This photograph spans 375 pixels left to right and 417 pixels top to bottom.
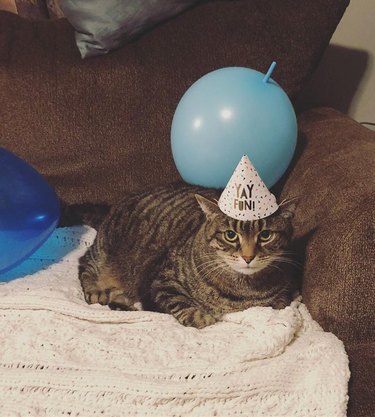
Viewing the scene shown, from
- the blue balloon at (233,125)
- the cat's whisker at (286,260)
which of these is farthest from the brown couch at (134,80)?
the cat's whisker at (286,260)

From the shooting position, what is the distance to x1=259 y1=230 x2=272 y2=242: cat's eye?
1168 mm

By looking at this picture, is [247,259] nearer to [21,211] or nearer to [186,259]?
[186,259]

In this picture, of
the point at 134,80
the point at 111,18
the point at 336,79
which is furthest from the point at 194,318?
the point at 336,79

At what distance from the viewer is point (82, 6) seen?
1436 mm

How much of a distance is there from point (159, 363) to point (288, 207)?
435 mm

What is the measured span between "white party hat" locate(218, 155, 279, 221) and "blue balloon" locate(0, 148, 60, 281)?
47cm

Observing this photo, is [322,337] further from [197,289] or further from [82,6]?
[82,6]

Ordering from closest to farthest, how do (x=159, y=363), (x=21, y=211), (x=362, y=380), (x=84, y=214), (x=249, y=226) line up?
(x=362, y=380), (x=159, y=363), (x=249, y=226), (x=21, y=211), (x=84, y=214)

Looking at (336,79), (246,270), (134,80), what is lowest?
(246,270)

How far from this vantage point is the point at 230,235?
1.18 metres

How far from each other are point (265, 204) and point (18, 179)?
0.59m

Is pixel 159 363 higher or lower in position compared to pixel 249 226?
lower

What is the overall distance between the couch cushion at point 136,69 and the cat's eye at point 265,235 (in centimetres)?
52

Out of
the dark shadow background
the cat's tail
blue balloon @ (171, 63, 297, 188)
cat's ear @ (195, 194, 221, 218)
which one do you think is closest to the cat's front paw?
cat's ear @ (195, 194, 221, 218)
